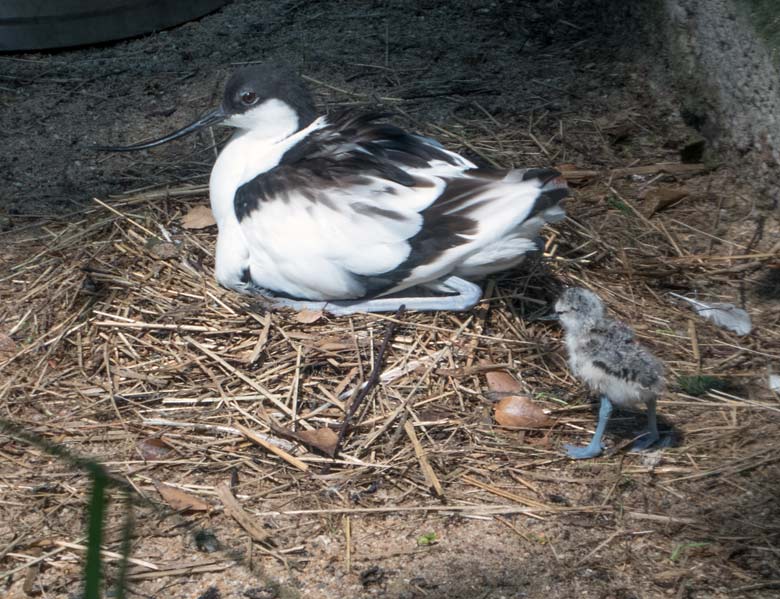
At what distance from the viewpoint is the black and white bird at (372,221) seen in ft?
11.4

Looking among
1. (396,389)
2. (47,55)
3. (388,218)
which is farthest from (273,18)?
(396,389)

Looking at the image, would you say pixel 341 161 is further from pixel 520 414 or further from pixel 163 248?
pixel 520 414

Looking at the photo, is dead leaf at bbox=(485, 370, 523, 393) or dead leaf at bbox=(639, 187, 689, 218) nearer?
dead leaf at bbox=(485, 370, 523, 393)

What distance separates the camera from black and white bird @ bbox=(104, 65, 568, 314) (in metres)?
3.47

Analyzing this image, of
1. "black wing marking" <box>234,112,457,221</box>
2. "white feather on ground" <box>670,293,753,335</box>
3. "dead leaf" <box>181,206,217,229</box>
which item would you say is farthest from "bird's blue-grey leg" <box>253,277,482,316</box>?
"white feather on ground" <box>670,293,753,335</box>

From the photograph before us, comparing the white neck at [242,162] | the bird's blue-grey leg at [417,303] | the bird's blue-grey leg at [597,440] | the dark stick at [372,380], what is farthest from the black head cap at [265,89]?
the bird's blue-grey leg at [597,440]

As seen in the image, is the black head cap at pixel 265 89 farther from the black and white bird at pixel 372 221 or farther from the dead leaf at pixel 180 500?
the dead leaf at pixel 180 500

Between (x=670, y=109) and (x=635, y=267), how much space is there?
1407mm

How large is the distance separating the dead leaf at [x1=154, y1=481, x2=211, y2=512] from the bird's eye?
1.76 m

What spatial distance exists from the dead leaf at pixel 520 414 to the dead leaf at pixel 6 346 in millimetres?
1875

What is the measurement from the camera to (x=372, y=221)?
3475 mm

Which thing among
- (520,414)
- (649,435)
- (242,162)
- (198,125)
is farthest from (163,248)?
(649,435)

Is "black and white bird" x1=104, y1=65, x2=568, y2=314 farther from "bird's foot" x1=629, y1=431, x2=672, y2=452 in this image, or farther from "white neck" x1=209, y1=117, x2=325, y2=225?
"bird's foot" x1=629, y1=431, x2=672, y2=452

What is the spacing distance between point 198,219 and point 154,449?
1.41 metres
